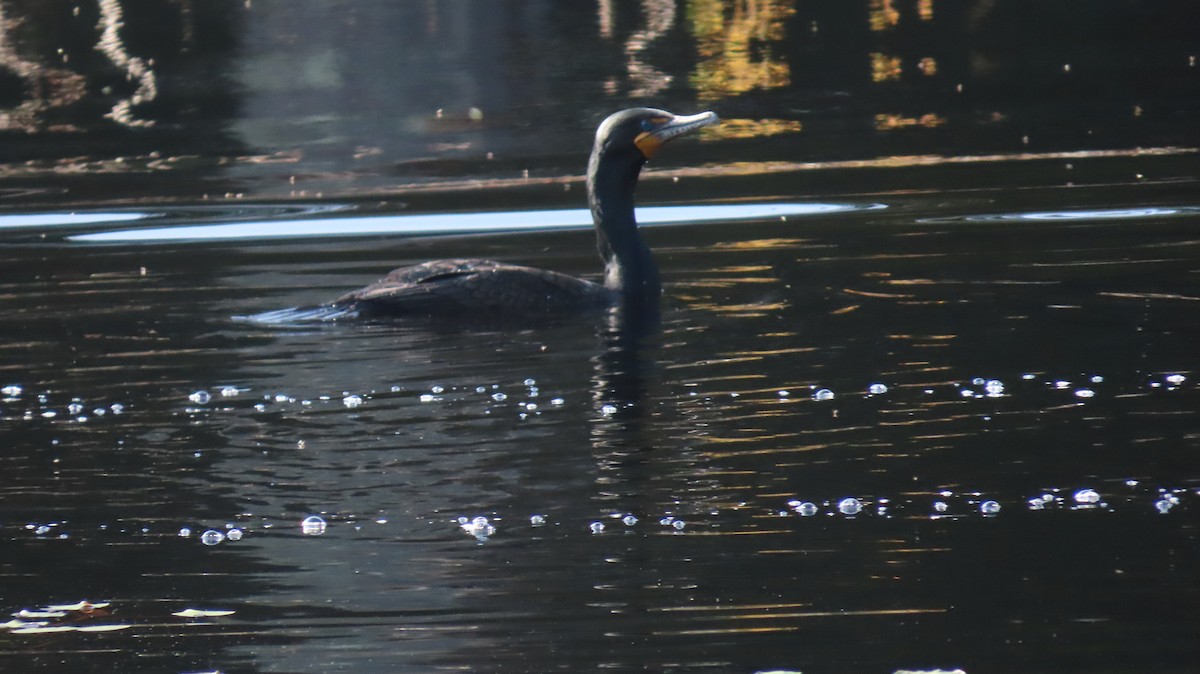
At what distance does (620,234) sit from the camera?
438 inches

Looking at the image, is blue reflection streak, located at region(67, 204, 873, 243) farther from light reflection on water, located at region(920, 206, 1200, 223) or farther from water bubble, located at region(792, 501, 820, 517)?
water bubble, located at region(792, 501, 820, 517)

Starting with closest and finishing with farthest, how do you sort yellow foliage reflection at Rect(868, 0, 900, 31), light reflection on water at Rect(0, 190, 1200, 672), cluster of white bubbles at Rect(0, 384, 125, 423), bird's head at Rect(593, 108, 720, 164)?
light reflection on water at Rect(0, 190, 1200, 672), cluster of white bubbles at Rect(0, 384, 125, 423), bird's head at Rect(593, 108, 720, 164), yellow foliage reflection at Rect(868, 0, 900, 31)

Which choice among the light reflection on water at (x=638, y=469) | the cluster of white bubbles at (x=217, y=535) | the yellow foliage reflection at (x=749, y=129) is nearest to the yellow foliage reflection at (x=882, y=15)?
the yellow foliage reflection at (x=749, y=129)

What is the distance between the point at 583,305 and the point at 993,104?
8.43 meters

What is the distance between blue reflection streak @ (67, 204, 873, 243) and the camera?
550 inches

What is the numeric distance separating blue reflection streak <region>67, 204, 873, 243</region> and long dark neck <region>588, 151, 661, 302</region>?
8.27ft

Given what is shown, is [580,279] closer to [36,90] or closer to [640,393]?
[640,393]

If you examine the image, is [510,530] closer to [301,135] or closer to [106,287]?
[106,287]

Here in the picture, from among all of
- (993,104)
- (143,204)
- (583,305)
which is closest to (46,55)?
(143,204)

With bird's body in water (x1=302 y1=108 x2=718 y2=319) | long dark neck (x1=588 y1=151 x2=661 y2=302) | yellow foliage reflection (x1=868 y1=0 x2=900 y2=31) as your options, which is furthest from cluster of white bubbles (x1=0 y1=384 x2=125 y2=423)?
yellow foliage reflection (x1=868 y1=0 x2=900 y2=31)

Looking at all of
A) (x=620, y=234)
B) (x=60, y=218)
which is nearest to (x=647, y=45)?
(x=60, y=218)

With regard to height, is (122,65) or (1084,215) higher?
(122,65)

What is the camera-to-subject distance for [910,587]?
556 cm

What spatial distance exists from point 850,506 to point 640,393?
2160 millimetres
